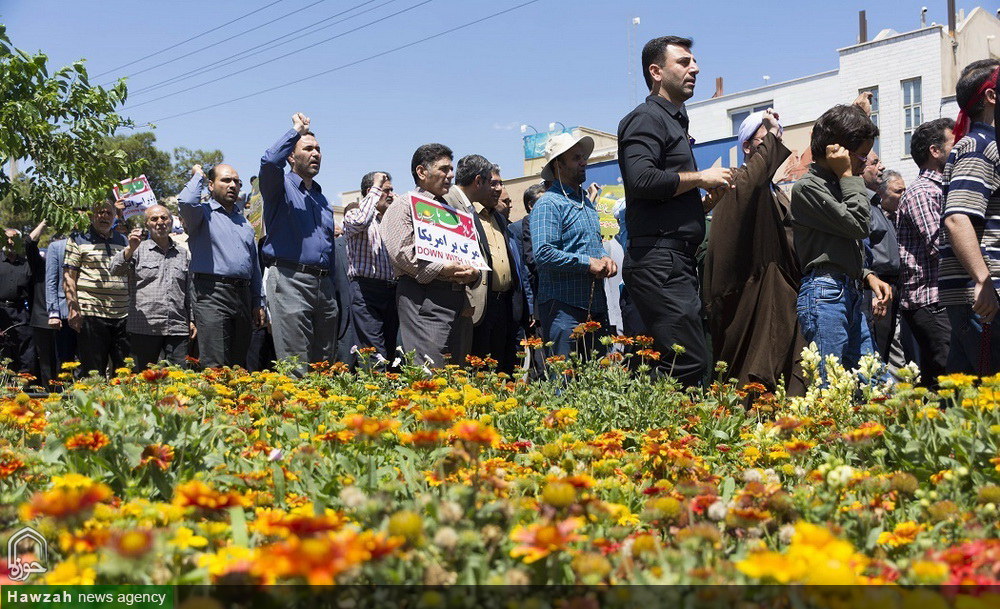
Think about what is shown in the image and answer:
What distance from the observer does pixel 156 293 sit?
7.52 meters

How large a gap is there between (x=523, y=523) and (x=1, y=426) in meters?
2.23

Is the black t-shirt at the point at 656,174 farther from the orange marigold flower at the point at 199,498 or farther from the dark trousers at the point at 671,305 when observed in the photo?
the orange marigold flower at the point at 199,498

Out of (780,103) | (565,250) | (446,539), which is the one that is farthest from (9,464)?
(780,103)

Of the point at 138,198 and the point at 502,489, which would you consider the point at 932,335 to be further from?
the point at 138,198

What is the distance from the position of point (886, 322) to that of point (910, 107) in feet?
104

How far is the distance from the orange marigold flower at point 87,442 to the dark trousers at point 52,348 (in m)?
8.08

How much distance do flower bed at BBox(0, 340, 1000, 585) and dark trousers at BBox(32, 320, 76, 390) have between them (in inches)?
253

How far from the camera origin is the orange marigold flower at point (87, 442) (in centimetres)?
232

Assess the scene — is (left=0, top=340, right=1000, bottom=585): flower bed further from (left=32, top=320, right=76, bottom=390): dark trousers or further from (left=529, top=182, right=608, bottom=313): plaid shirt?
(left=32, top=320, right=76, bottom=390): dark trousers

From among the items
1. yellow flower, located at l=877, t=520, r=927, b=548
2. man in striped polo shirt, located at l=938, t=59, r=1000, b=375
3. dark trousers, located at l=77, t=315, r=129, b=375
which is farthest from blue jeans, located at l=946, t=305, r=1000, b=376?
dark trousers, located at l=77, t=315, r=129, b=375

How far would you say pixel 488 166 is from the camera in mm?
7336

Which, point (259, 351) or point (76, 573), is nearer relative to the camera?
point (76, 573)

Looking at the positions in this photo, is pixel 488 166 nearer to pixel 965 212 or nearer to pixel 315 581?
pixel 965 212

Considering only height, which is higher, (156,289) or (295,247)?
(295,247)
